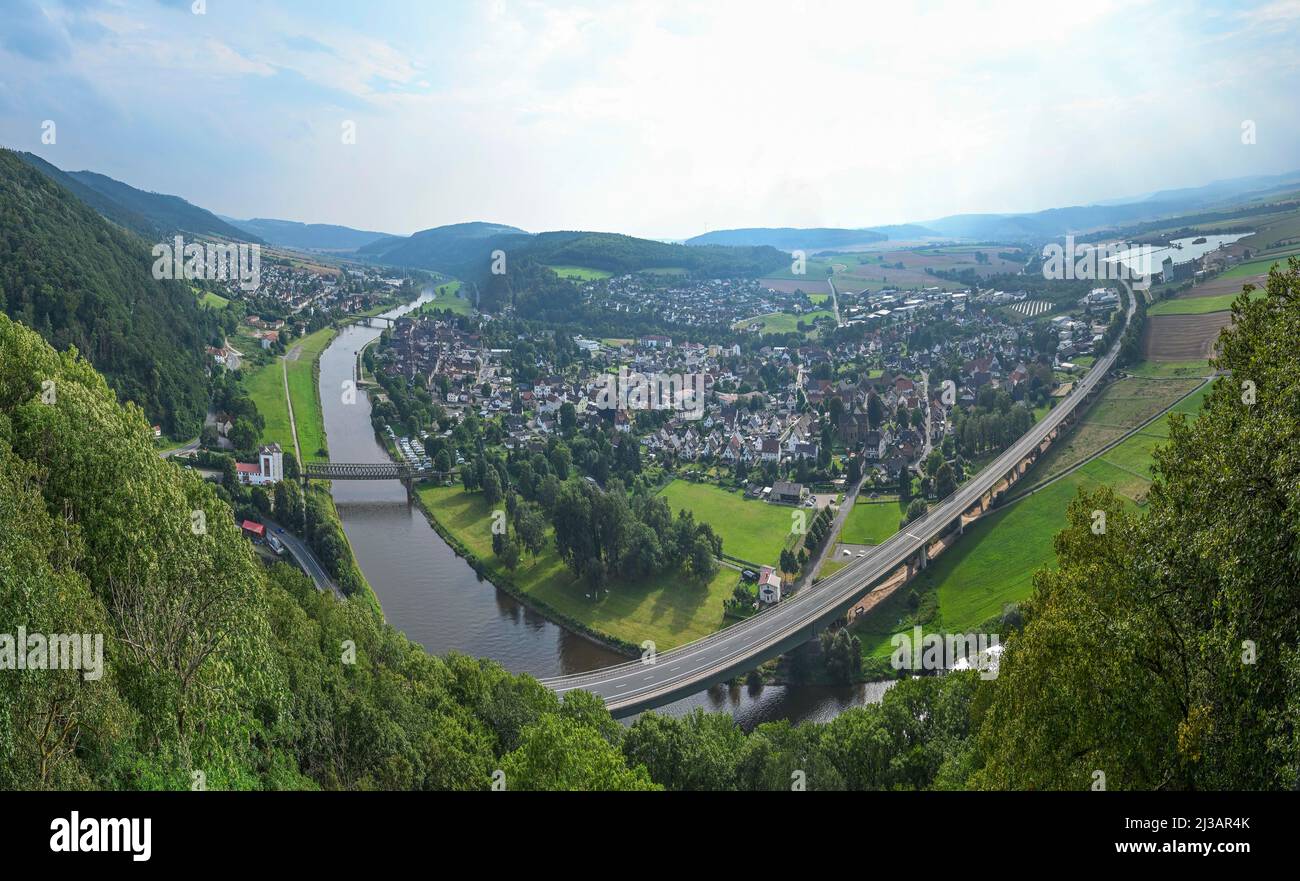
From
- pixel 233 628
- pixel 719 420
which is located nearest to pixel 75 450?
pixel 233 628

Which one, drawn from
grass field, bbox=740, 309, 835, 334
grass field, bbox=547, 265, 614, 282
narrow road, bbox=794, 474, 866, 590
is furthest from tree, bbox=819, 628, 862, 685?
grass field, bbox=547, 265, 614, 282

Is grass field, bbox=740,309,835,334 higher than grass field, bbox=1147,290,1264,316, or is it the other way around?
grass field, bbox=740,309,835,334

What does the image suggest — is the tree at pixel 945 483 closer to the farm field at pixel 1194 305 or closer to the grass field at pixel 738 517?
the grass field at pixel 738 517

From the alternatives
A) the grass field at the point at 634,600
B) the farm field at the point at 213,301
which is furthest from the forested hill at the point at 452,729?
the farm field at the point at 213,301

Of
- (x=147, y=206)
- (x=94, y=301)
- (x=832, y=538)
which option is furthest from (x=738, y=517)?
(x=147, y=206)

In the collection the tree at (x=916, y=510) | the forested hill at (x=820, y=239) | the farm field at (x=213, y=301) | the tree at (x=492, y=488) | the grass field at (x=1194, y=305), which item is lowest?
the tree at (x=916, y=510)

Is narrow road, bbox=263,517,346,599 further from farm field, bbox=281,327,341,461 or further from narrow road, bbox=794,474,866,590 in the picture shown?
narrow road, bbox=794,474,866,590
